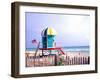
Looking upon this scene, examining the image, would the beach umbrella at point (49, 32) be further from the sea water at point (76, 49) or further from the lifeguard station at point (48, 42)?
the sea water at point (76, 49)

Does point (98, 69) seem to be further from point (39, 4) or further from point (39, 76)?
point (39, 4)

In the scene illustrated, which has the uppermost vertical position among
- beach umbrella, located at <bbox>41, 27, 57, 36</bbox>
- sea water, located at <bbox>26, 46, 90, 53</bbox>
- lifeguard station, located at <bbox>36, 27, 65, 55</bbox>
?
beach umbrella, located at <bbox>41, 27, 57, 36</bbox>

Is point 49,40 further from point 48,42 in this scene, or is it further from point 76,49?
point 76,49

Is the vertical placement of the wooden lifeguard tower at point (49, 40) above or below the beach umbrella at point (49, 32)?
below

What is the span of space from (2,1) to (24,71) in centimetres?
45

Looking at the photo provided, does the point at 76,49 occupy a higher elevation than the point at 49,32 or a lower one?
lower

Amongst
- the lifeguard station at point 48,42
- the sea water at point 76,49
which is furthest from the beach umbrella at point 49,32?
the sea water at point 76,49

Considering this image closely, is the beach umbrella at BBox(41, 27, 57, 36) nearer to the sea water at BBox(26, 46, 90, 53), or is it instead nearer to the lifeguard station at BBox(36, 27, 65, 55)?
the lifeguard station at BBox(36, 27, 65, 55)

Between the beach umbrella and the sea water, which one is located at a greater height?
the beach umbrella

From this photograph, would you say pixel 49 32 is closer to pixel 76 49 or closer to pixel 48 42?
pixel 48 42

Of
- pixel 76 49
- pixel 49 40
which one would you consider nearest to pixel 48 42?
A: pixel 49 40

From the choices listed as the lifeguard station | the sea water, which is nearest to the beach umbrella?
the lifeguard station

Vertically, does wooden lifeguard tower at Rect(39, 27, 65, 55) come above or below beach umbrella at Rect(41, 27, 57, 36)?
below

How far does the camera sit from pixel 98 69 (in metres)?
1.83
